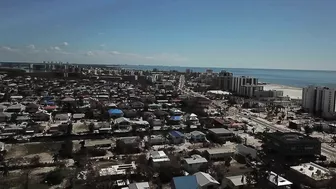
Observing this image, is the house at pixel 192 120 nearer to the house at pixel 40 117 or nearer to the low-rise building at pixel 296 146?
the low-rise building at pixel 296 146

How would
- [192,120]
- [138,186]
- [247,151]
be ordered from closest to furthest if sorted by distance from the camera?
1. [138,186]
2. [247,151]
3. [192,120]

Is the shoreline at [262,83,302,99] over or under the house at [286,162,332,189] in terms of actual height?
over

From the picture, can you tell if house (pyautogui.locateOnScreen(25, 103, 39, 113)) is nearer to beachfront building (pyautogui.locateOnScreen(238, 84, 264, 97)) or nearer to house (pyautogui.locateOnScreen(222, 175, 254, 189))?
house (pyautogui.locateOnScreen(222, 175, 254, 189))

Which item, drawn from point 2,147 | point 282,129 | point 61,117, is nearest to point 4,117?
point 61,117

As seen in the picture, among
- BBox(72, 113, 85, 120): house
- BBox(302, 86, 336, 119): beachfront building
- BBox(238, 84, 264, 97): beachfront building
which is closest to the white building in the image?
BBox(238, 84, 264, 97): beachfront building

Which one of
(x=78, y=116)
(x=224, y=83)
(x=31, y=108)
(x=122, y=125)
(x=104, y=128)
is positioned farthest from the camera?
(x=224, y=83)

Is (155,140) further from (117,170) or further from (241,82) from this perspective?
(241,82)

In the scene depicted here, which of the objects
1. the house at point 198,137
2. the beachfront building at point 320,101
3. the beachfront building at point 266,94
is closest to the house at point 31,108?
the house at point 198,137

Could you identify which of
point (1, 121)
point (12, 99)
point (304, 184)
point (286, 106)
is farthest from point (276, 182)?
point (12, 99)
